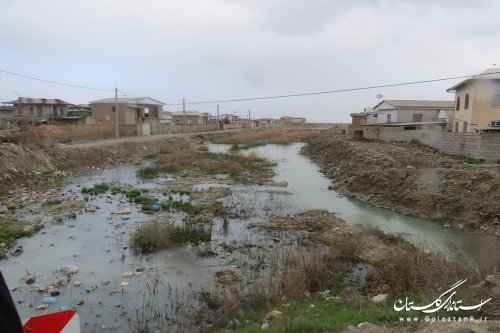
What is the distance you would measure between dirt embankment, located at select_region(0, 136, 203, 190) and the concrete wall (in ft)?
72.8

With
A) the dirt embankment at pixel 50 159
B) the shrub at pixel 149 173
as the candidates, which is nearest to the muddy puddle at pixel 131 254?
the dirt embankment at pixel 50 159

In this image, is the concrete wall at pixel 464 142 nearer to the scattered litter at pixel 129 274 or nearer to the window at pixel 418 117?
the window at pixel 418 117

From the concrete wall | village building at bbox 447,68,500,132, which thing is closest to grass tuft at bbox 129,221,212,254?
the concrete wall

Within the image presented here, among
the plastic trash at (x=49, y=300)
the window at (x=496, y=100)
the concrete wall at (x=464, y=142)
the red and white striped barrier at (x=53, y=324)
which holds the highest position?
the window at (x=496, y=100)

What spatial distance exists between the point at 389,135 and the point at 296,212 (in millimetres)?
22461

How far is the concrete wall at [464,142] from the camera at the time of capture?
18672 mm

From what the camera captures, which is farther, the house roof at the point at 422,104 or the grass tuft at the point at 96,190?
Result: the house roof at the point at 422,104

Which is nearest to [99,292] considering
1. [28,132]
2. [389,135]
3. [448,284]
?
[448,284]

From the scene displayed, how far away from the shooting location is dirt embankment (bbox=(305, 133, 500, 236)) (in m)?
12.2

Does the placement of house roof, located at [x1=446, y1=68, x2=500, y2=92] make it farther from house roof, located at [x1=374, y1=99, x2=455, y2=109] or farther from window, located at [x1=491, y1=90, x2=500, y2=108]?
house roof, located at [x1=374, y1=99, x2=455, y2=109]

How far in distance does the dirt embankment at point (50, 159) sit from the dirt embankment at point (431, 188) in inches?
614

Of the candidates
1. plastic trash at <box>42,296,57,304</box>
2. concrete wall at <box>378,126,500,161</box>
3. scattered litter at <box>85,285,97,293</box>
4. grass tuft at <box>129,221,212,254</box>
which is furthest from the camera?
concrete wall at <box>378,126,500,161</box>

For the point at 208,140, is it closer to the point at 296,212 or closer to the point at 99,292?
the point at 296,212
